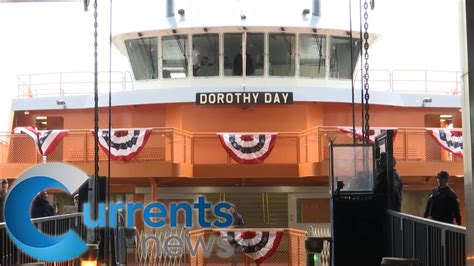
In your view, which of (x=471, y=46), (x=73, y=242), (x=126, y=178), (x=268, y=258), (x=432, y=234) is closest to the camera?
(x=471, y=46)

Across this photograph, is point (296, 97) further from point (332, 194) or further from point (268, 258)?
point (332, 194)

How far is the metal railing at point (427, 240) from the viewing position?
A: 5852 millimetres

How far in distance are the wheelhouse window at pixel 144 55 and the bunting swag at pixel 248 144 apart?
→ 11.0ft

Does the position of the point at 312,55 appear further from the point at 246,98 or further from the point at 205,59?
the point at 205,59

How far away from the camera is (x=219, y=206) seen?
18.6 m

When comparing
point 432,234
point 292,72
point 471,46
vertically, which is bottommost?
point 432,234

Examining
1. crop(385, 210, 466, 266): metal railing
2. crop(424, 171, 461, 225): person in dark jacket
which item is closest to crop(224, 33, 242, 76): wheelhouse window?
crop(424, 171, 461, 225): person in dark jacket

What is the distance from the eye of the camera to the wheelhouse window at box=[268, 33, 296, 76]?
64.4ft

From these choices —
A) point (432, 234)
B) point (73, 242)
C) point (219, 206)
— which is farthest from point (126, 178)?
point (432, 234)

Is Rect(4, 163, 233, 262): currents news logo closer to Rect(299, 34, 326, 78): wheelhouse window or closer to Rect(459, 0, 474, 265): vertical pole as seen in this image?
Rect(299, 34, 326, 78): wheelhouse window

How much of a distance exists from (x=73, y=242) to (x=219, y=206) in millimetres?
8536

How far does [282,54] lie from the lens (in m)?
19.8

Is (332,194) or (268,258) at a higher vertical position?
(332,194)

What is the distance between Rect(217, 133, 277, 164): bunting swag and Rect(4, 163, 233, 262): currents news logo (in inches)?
57.7
